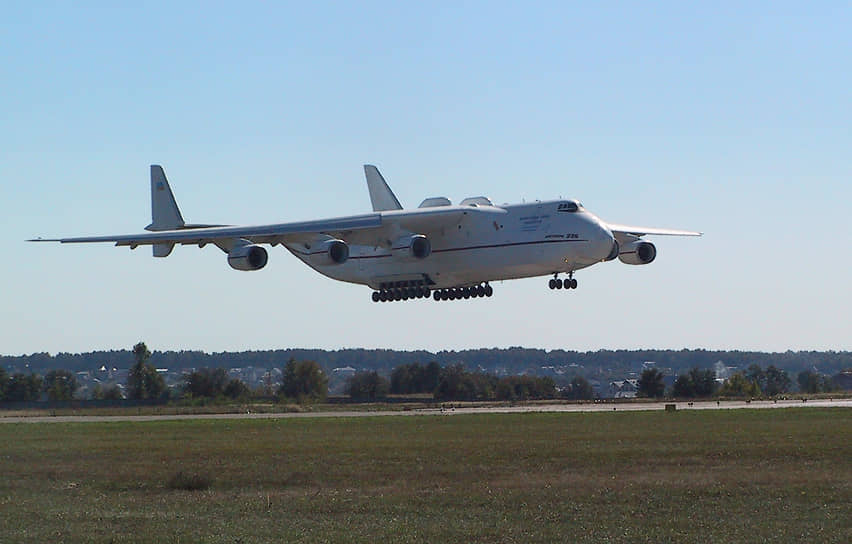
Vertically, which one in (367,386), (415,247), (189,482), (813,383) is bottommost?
(189,482)

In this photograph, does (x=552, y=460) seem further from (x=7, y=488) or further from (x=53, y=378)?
(x=53, y=378)

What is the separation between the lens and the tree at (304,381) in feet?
225

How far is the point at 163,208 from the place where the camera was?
4891cm

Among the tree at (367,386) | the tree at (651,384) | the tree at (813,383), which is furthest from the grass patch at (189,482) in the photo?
the tree at (813,383)

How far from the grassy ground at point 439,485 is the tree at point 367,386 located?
36990mm

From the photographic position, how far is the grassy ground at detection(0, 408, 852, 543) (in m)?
15.8

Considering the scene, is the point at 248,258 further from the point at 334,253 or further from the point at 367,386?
the point at 367,386

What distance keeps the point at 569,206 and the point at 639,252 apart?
19.9 ft

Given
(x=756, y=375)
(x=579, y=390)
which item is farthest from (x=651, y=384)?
(x=756, y=375)

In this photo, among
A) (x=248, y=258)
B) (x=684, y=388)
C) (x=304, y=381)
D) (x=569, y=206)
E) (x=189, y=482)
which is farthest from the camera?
(x=684, y=388)

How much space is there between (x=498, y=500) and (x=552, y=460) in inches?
273

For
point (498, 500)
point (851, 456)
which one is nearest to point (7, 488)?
point (498, 500)

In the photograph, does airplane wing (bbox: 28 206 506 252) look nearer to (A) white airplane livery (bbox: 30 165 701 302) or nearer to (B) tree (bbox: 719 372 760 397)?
(A) white airplane livery (bbox: 30 165 701 302)

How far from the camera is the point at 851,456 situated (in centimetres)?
2511
